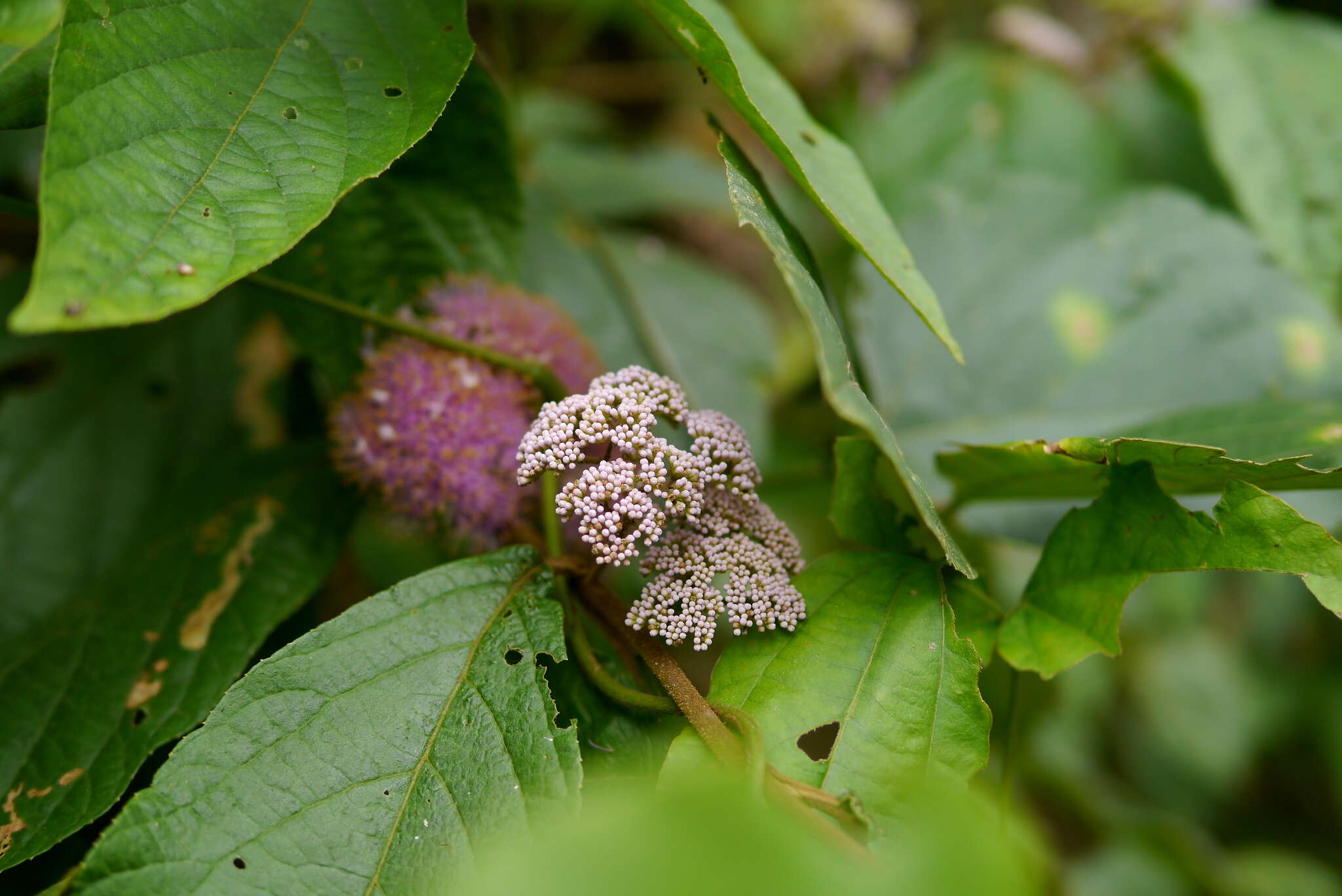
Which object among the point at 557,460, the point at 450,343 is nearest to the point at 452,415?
the point at 450,343

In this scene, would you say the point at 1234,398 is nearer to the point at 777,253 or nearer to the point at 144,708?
the point at 777,253

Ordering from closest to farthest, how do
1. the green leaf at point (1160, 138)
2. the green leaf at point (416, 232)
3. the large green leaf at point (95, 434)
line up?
the green leaf at point (416, 232) → the large green leaf at point (95, 434) → the green leaf at point (1160, 138)

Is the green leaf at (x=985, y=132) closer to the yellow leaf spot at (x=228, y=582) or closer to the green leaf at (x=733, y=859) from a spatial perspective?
the yellow leaf spot at (x=228, y=582)

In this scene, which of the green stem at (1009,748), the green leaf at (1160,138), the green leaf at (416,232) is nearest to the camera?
the green stem at (1009,748)

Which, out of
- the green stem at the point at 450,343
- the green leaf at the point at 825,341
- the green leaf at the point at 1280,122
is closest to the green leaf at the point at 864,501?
the green leaf at the point at 825,341

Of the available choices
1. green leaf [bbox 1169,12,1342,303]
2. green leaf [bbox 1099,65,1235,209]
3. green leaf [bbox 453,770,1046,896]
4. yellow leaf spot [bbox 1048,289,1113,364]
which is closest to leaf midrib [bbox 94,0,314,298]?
green leaf [bbox 453,770,1046,896]

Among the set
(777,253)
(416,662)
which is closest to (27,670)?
(416,662)
